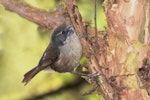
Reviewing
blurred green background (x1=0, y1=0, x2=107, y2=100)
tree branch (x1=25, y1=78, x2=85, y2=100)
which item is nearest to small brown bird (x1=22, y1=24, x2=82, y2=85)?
blurred green background (x1=0, y1=0, x2=107, y2=100)

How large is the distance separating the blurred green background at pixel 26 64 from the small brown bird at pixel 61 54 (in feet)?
2.92

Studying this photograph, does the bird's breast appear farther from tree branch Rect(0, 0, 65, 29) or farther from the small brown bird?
tree branch Rect(0, 0, 65, 29)

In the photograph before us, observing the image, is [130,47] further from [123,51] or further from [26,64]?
[26,64]

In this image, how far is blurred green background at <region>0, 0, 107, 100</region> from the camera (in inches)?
147

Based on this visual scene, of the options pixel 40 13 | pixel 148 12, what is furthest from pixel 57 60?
pixel 148 12

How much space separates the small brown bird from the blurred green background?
0.89 metres

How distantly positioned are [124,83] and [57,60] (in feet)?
2.46

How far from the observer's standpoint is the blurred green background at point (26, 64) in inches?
147

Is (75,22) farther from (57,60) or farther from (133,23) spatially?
(57,60)

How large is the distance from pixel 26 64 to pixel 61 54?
1.11m

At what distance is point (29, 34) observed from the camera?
3.73 meters

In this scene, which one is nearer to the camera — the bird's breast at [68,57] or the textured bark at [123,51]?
the textured bark at [123,51]

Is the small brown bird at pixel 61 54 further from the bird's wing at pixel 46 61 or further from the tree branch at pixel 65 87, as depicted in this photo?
the tree branch at pixel 65 87

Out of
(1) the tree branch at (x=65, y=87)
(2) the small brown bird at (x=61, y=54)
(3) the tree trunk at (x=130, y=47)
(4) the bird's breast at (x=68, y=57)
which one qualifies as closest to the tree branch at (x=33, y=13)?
(2) the small brown bird at (x=61, y=54)
